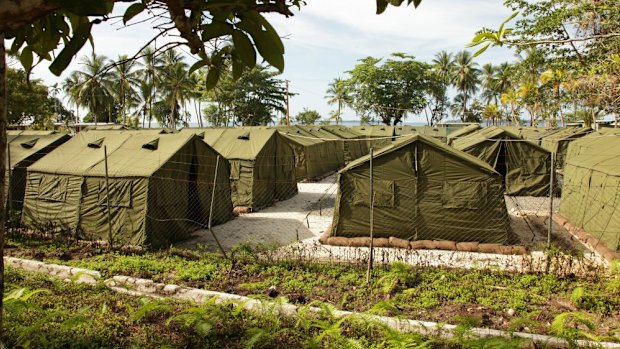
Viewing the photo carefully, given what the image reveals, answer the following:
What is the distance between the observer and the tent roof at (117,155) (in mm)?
9211

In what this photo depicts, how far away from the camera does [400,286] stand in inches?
253

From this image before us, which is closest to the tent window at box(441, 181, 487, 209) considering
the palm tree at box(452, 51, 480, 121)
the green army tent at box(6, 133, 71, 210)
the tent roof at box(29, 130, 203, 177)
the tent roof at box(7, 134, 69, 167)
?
the tent roof at box(29, 130, 203, 177)

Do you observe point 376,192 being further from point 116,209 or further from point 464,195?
point 116,209

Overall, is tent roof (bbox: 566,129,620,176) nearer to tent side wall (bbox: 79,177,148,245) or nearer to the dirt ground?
the dirt ground

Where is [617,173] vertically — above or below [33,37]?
below

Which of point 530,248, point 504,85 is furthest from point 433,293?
point 504,85

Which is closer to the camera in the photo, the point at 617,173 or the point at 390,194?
the point at 617,173

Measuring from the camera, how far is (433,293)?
6180 mm

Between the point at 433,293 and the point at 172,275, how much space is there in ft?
14.5

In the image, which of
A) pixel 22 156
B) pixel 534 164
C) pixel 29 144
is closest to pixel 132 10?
pixel 22 156

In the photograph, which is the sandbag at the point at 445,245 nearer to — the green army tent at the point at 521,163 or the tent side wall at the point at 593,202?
the tent side wall at the point at 593,202

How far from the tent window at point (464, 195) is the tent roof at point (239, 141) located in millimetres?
6366

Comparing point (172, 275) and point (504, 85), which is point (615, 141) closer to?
point (172, 275)

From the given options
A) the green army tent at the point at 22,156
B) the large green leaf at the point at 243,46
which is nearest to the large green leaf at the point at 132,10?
the large green leaf at the point at 243,46
